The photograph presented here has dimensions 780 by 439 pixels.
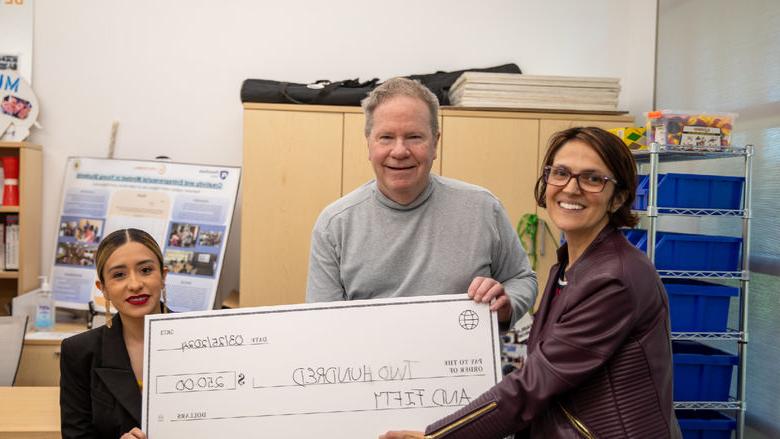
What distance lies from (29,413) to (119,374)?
873mm

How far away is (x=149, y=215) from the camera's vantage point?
140 inches

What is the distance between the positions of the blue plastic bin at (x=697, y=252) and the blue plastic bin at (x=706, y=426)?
2.21ft

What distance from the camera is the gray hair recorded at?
176cm

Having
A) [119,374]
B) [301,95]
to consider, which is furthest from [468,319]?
[301,95]

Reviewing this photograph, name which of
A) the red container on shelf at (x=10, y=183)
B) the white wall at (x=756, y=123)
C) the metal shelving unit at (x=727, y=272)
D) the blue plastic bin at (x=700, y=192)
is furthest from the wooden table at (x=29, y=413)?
the white wall at (x=756, y=123)

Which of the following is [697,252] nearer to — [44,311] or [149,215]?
[149,215]

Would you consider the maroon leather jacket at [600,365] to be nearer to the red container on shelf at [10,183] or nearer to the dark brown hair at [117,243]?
the dark brown hair at [117,243]

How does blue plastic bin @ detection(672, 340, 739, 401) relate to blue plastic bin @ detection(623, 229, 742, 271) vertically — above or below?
below

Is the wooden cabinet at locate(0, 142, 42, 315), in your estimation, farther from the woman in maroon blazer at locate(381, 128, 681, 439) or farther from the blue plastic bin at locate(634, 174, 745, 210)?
the blue plastic bin at locate(634, 174, 745, 210)

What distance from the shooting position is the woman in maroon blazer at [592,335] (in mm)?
1271

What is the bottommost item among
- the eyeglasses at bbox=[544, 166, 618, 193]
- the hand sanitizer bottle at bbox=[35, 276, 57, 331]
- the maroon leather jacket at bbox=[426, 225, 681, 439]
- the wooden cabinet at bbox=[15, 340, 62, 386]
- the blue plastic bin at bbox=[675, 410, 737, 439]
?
the blue plastic bin at bbox=[675, 410, 737, 439]

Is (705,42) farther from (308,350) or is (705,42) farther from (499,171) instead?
(308,350)

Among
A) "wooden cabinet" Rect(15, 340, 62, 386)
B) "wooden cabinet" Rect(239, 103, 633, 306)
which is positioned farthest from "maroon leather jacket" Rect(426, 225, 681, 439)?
"wooden cabinet" Rect(15, 340, 62, 386)

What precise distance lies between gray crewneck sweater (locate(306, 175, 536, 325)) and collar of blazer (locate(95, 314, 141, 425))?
1.74 ft
